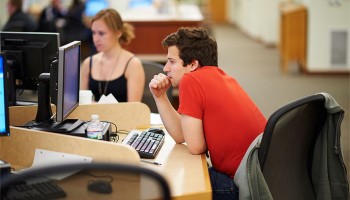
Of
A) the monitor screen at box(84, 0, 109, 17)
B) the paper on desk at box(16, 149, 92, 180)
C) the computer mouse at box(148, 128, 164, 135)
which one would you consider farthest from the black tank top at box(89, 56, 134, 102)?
the monitor screen at box(84, 0, 109, 17)

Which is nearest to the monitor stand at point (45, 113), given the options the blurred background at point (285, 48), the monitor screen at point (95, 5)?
the blurred background at point (285, 48)

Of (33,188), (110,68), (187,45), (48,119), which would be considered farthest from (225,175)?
(110,68)

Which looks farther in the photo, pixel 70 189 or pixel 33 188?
pixel 70 189

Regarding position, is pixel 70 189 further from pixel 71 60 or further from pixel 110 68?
pixel 110 68

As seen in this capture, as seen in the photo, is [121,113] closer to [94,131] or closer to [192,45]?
[94,131]

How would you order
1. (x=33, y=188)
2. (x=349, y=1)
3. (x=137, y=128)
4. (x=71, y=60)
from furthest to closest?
(x=349, y=1) → (x=137, y=128) → (x=71, y=60) → (x=33, y=188)

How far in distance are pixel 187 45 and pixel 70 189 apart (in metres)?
1.17

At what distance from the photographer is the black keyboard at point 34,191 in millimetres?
1489

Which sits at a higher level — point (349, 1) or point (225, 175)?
point (349, 1)

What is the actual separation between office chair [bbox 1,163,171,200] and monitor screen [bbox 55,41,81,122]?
883 mm

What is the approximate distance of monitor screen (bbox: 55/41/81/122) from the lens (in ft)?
8.20

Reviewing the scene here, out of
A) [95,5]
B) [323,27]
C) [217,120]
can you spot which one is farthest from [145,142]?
[95,5]

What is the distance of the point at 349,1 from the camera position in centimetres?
838

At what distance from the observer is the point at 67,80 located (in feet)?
8.60
